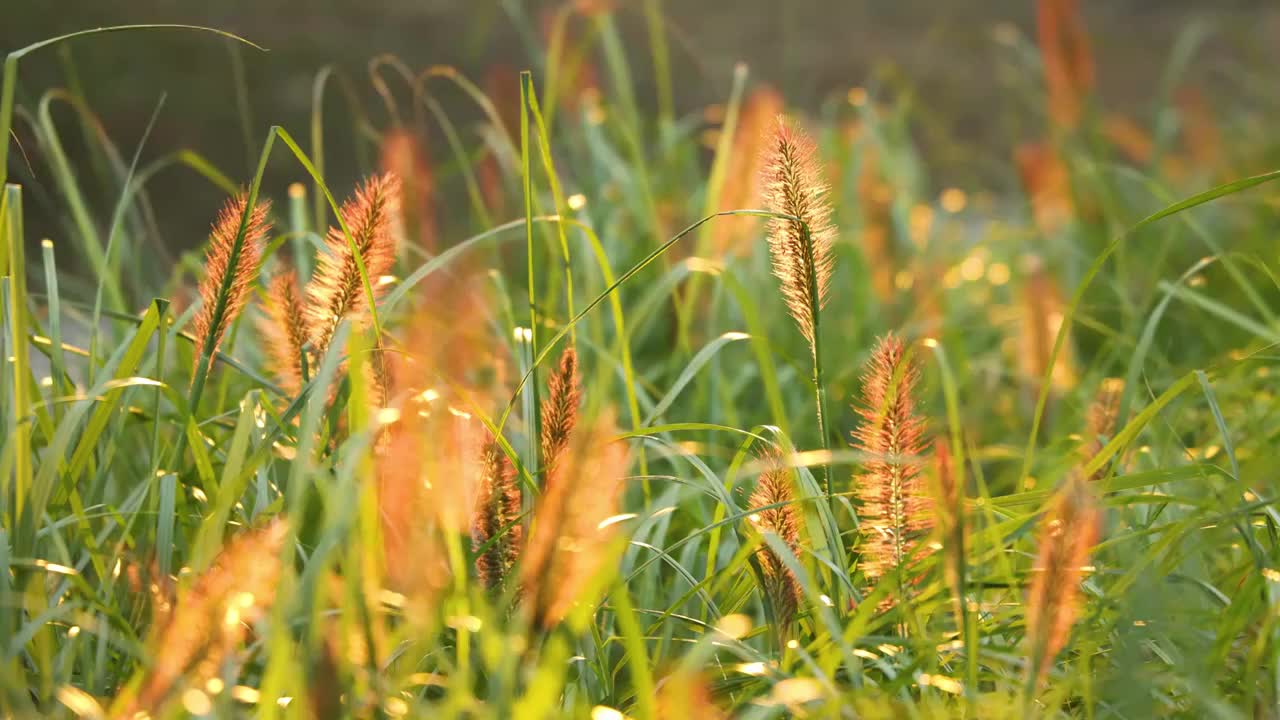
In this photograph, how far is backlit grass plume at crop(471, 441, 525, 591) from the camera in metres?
1.00

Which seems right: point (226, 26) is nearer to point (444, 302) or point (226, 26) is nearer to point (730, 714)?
point (444, 302)

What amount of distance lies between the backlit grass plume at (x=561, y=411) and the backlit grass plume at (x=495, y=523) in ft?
0.17

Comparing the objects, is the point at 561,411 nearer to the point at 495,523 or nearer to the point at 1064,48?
the point at 495,523

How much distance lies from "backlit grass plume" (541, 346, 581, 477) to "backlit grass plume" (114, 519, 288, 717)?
0.22m

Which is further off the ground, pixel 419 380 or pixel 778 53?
pixel 778 53

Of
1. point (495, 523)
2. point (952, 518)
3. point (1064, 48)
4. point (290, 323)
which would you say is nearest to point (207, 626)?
point (495, 523)

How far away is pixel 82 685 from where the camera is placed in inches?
41.9

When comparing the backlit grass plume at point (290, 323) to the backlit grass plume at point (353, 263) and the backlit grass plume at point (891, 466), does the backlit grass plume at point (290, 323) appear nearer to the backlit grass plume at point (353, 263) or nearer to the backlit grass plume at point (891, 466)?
the backlit grass plume at point (353, 263)

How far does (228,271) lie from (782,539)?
0.49 metres

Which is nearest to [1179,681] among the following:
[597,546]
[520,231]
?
[597,546]

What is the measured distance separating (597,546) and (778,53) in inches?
182

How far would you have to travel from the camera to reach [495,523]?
1007 millimetres

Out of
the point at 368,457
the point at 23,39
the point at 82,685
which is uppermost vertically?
the point at 23,39

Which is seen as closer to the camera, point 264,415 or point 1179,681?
point 1179,681
